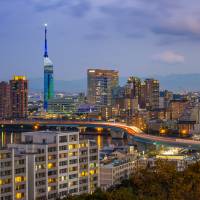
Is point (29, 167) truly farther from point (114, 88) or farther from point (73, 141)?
point (114, 88)

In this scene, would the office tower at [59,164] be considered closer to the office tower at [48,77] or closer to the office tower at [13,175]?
the office tower at [13,175]

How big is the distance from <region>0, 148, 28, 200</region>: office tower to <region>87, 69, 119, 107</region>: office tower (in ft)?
216

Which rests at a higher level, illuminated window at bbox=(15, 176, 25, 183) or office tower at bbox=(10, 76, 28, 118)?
office tower at bbox=(10, 76, 28, 118)

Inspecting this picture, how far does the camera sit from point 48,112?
7081 centimetres

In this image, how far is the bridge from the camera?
29.7 m

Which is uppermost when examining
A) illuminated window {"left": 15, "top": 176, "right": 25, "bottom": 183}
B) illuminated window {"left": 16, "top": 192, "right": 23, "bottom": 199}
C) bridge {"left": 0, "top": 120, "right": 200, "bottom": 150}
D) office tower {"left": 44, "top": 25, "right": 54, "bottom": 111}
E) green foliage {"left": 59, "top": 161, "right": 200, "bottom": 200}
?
office tower {"left": 44, "top": 25, "right": 54, "bottom": 111}

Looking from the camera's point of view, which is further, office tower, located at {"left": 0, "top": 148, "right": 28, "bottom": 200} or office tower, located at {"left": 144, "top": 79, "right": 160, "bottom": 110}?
office tower, located at {"left": 144, "top": 79, "right": 160, "bottom": 110}

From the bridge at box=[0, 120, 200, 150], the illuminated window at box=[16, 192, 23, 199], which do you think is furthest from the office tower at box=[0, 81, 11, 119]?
the illuminated window at box=[16, 192, 23, 199]

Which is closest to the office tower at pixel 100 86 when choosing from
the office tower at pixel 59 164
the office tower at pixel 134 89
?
the office tower at pixel 134 89

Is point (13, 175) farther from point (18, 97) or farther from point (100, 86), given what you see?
point (100, 86)

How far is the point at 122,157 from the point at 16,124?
3291 cm

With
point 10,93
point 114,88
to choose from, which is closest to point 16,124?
point 10,93

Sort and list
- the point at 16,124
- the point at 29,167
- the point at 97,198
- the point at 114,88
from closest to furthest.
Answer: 1. the point at 97,198
2. the point at 29,167
3. the point at 16,124
4. the point at 114,88

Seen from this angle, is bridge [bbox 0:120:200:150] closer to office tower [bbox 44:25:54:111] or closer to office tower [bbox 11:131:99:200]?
office tower [bbox 11:131:99:200]
